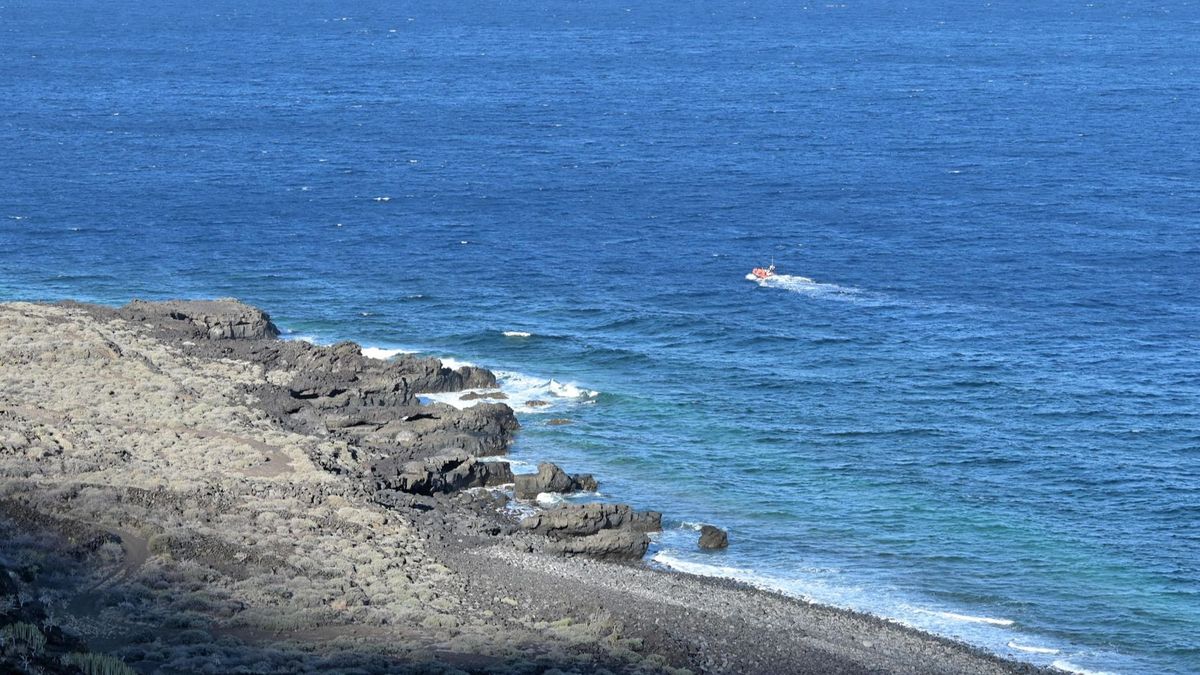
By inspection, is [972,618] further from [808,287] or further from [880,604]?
[808,287]

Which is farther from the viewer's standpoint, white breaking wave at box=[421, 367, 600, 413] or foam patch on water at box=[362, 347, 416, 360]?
foam patch on water at box=[362, 347, 416, 360]

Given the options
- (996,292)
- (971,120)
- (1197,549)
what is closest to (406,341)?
(996,292)

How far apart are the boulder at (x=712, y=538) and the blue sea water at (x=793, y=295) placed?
1.29m

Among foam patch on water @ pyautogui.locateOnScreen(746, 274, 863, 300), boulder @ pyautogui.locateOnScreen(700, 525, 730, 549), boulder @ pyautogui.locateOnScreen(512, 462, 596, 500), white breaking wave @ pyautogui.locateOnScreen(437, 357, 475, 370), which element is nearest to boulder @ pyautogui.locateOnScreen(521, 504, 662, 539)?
boulder @ pyautogui.locateOnScreen(700, 525, 730, 549)

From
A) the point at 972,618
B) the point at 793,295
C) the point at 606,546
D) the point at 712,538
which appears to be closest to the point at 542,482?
the point at 606,546

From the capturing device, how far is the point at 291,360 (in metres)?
101

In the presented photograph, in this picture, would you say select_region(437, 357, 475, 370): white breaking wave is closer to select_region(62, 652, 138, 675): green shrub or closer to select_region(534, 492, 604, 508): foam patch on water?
select_region(534, 492, 604, 508): foam patch on water

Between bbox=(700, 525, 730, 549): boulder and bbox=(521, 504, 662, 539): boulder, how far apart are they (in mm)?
2858

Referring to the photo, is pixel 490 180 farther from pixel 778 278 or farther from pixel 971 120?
pixel 971 120

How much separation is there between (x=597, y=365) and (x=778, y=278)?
25528 mm

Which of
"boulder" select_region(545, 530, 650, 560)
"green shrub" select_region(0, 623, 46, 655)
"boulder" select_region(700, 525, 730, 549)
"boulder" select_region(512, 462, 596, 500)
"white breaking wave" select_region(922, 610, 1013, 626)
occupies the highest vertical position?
"boulder" select_region(512, 462, 596, 500)

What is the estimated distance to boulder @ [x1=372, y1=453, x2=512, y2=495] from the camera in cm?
8044

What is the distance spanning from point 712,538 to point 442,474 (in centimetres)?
1424

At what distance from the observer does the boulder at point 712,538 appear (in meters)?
77.6
